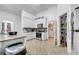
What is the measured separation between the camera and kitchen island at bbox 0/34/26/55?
7.30ft

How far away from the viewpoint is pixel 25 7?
233cm

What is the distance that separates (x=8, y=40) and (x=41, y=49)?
0.70 m

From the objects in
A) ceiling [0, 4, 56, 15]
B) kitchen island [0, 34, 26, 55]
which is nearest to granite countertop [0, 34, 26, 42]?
kitchen island [0, 34, 26, 55]

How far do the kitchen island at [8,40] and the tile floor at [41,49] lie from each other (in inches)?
7.0

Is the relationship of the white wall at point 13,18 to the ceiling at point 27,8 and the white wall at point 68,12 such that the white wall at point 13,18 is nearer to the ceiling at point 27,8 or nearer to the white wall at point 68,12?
the ceiling at point 27,8

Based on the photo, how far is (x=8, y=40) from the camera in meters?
2.27

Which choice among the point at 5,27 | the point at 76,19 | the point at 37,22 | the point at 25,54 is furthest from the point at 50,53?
the point at 5,27

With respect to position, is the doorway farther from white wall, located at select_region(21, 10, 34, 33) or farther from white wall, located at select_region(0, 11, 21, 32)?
white wall, located at select_region(0, 11, 21, 32)

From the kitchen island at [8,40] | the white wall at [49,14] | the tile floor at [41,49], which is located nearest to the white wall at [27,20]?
the white wall at [49,14]

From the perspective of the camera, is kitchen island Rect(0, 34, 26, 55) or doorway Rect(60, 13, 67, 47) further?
doorway Rect(60, 13, 67, 47)

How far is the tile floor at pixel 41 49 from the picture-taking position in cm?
232

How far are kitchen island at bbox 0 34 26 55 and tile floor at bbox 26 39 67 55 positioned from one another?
0.18 meters

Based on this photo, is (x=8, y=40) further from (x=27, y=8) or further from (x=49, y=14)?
(x=49, y=14)

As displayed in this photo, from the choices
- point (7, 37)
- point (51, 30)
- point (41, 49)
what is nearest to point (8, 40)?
point (7, 37)
